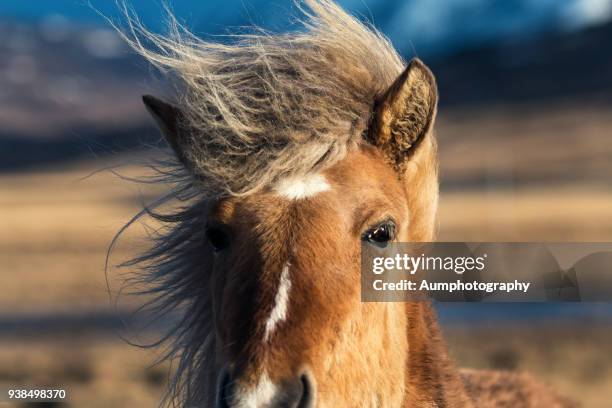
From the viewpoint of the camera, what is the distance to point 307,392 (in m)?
2.68

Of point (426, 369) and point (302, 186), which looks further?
point (426, 369)

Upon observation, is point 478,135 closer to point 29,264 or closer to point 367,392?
point 29,264

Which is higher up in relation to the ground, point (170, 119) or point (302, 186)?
point (170, 119)

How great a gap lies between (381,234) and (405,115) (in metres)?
0.44

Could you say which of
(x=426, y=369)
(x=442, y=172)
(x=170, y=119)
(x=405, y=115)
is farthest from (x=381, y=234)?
(x=442, y=172)

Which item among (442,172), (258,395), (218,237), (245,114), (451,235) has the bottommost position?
(258,395)

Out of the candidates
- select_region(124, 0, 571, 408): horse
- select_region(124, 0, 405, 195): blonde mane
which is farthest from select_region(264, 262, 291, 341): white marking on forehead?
select_region(124, 0, 405, 195): blonde mane

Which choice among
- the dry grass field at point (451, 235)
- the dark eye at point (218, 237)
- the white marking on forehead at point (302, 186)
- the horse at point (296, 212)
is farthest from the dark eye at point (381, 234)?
the dry grass field at point (451, 235)

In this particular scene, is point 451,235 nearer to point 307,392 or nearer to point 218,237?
point 218,237

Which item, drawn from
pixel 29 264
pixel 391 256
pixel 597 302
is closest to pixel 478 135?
pixel 29 264

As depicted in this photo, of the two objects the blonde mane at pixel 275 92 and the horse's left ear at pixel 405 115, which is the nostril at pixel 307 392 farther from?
the horse's left ear at pixel 405 115

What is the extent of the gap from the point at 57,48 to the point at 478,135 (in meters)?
114

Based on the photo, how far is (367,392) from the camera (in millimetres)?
2963

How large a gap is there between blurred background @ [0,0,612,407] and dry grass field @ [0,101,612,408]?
2.3 inches
